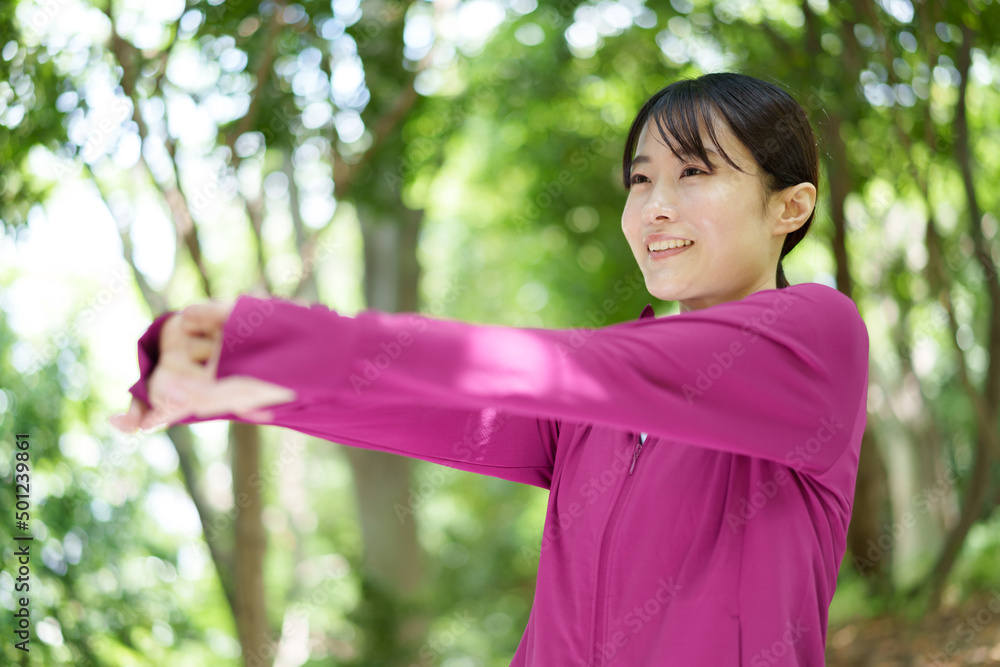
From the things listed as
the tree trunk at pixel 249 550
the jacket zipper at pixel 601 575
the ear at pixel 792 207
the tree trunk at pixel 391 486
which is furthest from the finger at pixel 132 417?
the tree trunk at pixel 391 486

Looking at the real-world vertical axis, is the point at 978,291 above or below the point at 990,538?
above

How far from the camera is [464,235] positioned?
1416 cm

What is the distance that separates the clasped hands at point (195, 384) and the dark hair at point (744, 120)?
0.81 m

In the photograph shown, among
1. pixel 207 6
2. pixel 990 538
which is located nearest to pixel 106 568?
pixel 207 6

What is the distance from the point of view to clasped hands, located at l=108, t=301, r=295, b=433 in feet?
2.98

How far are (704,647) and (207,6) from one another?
3704mm

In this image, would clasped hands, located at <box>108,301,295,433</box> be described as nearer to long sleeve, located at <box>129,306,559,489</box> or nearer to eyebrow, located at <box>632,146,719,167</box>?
long sleeve, located at <box>129,306,559,489</box>

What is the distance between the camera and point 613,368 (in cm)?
99

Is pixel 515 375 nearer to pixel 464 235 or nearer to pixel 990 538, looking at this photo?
pixel 990 538

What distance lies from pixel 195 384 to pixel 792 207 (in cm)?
104

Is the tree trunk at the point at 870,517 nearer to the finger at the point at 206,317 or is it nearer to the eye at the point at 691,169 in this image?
the eye at the point at 691,169

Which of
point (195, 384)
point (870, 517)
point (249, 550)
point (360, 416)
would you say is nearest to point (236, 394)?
point (195, 384)

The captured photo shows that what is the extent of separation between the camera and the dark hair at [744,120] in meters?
1.43

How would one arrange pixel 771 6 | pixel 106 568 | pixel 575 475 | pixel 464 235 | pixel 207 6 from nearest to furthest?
1. pixel 575 475
2. pixel 207 6
3. pixel 106 568
4. pixel 771 6
5. pixel 464 235
